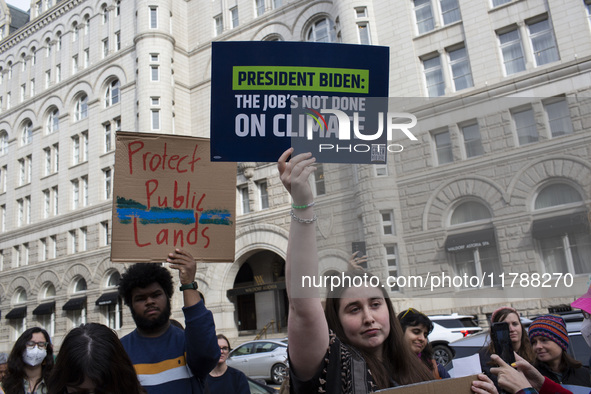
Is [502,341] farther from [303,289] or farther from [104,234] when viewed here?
[104,234]

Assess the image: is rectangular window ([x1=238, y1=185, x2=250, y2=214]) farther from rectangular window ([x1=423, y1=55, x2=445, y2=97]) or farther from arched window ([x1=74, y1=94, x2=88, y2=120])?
rectangular window ([x1=423, y1=55, x2=445, y2=97])

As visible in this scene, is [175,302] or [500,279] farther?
[175,302]

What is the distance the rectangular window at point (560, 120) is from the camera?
1.62 meters

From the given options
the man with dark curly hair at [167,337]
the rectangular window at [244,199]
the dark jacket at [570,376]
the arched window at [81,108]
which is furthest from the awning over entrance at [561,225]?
the arched window at [81,108]

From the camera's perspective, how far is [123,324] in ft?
84.3

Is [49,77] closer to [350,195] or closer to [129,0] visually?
[129,0]

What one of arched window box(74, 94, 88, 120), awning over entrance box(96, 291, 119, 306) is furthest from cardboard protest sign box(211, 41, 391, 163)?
arched window box(74, 94, 88, 120)

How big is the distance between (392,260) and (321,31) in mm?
22788

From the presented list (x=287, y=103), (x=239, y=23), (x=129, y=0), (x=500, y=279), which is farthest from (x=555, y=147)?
(x=129, y=0)

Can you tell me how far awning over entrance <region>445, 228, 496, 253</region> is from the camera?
5.32 ft

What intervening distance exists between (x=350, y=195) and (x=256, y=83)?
73 centimetres

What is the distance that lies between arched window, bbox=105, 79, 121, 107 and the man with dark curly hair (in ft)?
95.2

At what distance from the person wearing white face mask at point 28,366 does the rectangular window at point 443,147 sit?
10.9ft

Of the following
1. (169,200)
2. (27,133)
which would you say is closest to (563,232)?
(169,200)
